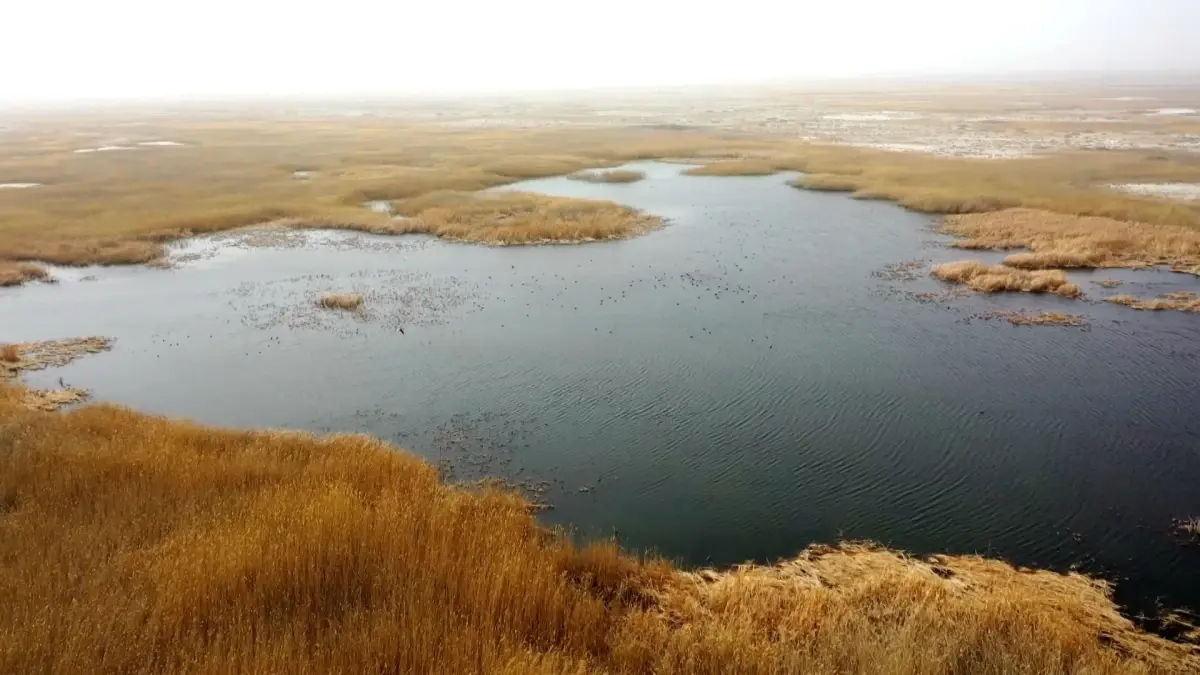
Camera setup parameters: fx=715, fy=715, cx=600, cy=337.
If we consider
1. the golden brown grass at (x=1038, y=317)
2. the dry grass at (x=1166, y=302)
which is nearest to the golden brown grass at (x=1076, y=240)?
the dry grass at (x=1166, y=302)

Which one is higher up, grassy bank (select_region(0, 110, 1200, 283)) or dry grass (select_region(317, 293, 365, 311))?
grassy bank (select_region(0, 110, 1200, 283))

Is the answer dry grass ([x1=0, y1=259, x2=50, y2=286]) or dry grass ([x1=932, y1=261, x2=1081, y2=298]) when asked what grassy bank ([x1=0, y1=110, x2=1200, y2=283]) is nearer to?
dry grass ([x1=0, y1=259, x2=50, y2=286])

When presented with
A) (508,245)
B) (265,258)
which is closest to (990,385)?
(508,245)

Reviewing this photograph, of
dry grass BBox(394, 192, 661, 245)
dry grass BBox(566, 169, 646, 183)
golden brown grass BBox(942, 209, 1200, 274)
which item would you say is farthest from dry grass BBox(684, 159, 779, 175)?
golden brown grass BBox(942, 209, 1200, 274)

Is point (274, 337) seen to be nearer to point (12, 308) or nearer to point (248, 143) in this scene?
point (12, 308)

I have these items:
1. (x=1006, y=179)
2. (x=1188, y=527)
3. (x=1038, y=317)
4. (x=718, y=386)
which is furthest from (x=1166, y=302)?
(x=1006, y=179)
